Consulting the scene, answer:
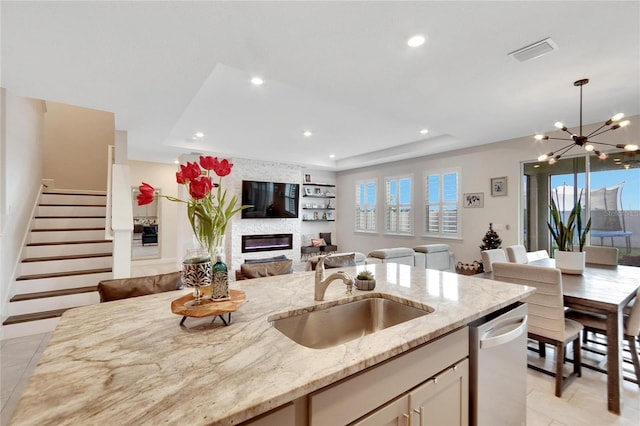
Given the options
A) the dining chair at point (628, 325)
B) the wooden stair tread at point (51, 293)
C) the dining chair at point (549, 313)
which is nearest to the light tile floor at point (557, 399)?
the dining chair at point (549, 313)

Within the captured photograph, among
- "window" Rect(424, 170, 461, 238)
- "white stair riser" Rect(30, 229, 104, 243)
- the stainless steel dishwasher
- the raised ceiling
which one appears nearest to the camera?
the stainless steel dishwasher

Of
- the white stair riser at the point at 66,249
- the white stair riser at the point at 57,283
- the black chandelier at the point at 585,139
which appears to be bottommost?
the white stair riser at the point at 57,283

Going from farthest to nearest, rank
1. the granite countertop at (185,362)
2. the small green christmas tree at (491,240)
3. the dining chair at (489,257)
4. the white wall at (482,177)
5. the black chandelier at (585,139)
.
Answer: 1. the small green christmas tree at (491,240)
2. the white wall at (482,177)
3. the dining chair at (489,257)
4. the black chandelier at (585,139)
5. the granite countertop at (185,362)

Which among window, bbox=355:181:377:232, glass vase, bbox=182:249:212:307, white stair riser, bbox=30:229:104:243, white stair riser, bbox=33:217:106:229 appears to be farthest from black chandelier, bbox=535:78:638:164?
white stair riser, bbox=33:217:106:229

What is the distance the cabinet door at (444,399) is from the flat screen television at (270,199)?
6.10m

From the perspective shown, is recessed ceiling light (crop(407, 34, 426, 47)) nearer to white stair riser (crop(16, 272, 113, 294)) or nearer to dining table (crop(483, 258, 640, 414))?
dining table (crop(483, 258, 640, 414))

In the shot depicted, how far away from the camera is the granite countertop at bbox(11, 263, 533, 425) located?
0.69 meters

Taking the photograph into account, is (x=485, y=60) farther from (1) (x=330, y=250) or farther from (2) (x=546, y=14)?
(1) (x=330, y=250)

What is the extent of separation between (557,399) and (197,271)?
276 cm

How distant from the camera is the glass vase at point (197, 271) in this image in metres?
1.18

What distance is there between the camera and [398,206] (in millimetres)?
7352

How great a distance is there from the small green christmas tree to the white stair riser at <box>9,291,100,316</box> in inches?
241

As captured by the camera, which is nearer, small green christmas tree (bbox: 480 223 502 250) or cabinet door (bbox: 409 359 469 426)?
cabinet door (bbox: 409 359 469 426)

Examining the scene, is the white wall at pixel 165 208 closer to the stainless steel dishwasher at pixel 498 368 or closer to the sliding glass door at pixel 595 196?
the stainless steel dishwasher at pixel 498 368
